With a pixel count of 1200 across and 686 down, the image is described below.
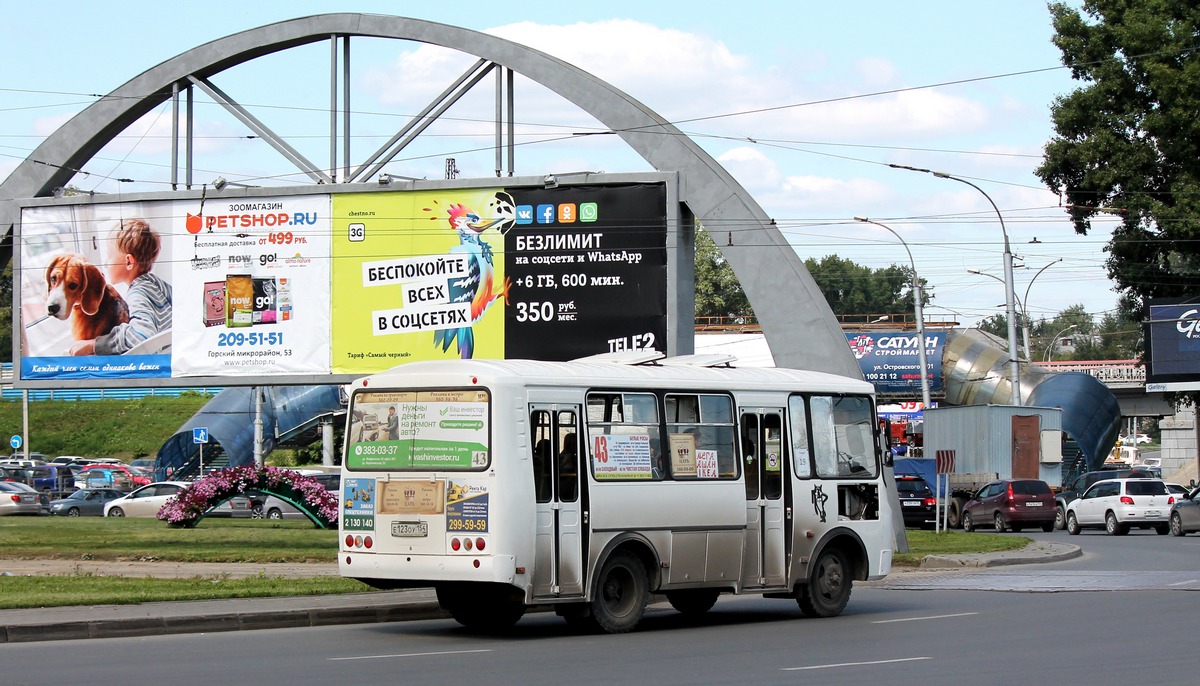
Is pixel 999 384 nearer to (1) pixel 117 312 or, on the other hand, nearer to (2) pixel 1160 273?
(2) pixel 1160 273

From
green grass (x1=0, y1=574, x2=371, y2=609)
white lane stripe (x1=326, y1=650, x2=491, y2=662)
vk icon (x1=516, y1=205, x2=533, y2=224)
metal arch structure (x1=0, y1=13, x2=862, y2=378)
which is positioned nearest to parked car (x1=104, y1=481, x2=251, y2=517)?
metal arch structure (x1=0, y1=13, x2=862, y2=378)

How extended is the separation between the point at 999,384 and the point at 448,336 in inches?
1756

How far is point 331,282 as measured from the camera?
92.9ft

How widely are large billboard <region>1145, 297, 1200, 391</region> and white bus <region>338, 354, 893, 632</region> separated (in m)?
39.4

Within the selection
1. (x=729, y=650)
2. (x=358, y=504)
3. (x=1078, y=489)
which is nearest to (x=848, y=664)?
(x=729, y=650)

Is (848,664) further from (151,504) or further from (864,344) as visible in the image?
(864,344)

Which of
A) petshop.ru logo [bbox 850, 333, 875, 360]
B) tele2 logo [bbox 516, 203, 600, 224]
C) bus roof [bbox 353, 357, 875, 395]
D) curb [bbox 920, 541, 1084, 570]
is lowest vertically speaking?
curb [bbox 920, 541, 1084, 570]

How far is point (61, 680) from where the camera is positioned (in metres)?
11.0

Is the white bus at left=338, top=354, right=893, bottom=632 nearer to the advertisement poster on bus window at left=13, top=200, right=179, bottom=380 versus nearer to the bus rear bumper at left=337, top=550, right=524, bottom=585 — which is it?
the bus rear bumper at left=337, top=550, right=524, bottom=585

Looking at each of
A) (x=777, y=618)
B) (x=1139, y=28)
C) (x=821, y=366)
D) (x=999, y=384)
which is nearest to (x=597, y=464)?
(x=777, y=618)

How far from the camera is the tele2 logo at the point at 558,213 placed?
2736 centimetres

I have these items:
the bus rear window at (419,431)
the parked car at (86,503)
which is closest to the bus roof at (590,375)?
the bus rear window at (419,431)

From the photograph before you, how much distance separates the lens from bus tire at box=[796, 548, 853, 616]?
56.5 ft

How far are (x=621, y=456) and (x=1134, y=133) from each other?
38771 millimetres
